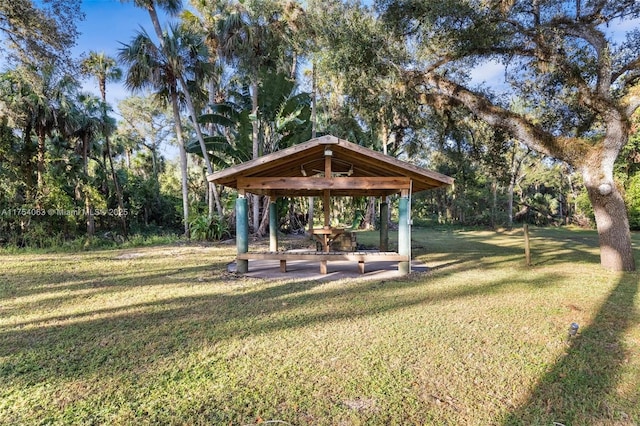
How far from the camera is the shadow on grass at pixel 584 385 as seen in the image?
249 centimetres

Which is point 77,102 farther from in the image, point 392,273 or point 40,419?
point 40,419

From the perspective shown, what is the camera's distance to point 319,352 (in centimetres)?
360

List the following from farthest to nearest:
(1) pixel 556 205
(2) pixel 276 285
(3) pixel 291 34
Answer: (1) pixel 556 205 < (3) pixel 291 34 < (2) pixel 276 285

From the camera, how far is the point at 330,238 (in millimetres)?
9836

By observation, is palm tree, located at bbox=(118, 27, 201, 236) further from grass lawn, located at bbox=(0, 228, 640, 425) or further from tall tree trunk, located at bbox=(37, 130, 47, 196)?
grass lawn, located at bbox=(0, 228, 640, 425)

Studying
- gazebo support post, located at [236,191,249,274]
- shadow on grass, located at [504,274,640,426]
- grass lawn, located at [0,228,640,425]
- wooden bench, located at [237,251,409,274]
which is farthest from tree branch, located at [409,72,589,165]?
gazebo support post, located at [236,191,249,274]

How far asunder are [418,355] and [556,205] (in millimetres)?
40859

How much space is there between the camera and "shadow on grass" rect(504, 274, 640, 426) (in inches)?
98.1

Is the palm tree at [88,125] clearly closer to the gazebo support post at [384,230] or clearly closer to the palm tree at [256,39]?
the palm tree at [256,39]

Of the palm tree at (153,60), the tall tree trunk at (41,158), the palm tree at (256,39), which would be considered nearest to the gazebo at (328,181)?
the palm tree at (256,39)

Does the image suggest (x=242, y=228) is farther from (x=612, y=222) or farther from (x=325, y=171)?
(x=612, y=222)

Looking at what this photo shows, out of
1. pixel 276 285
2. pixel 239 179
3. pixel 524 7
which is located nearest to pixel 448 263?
pixel 276 285

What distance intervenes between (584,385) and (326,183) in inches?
213

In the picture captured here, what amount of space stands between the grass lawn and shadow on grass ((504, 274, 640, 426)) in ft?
0.05
